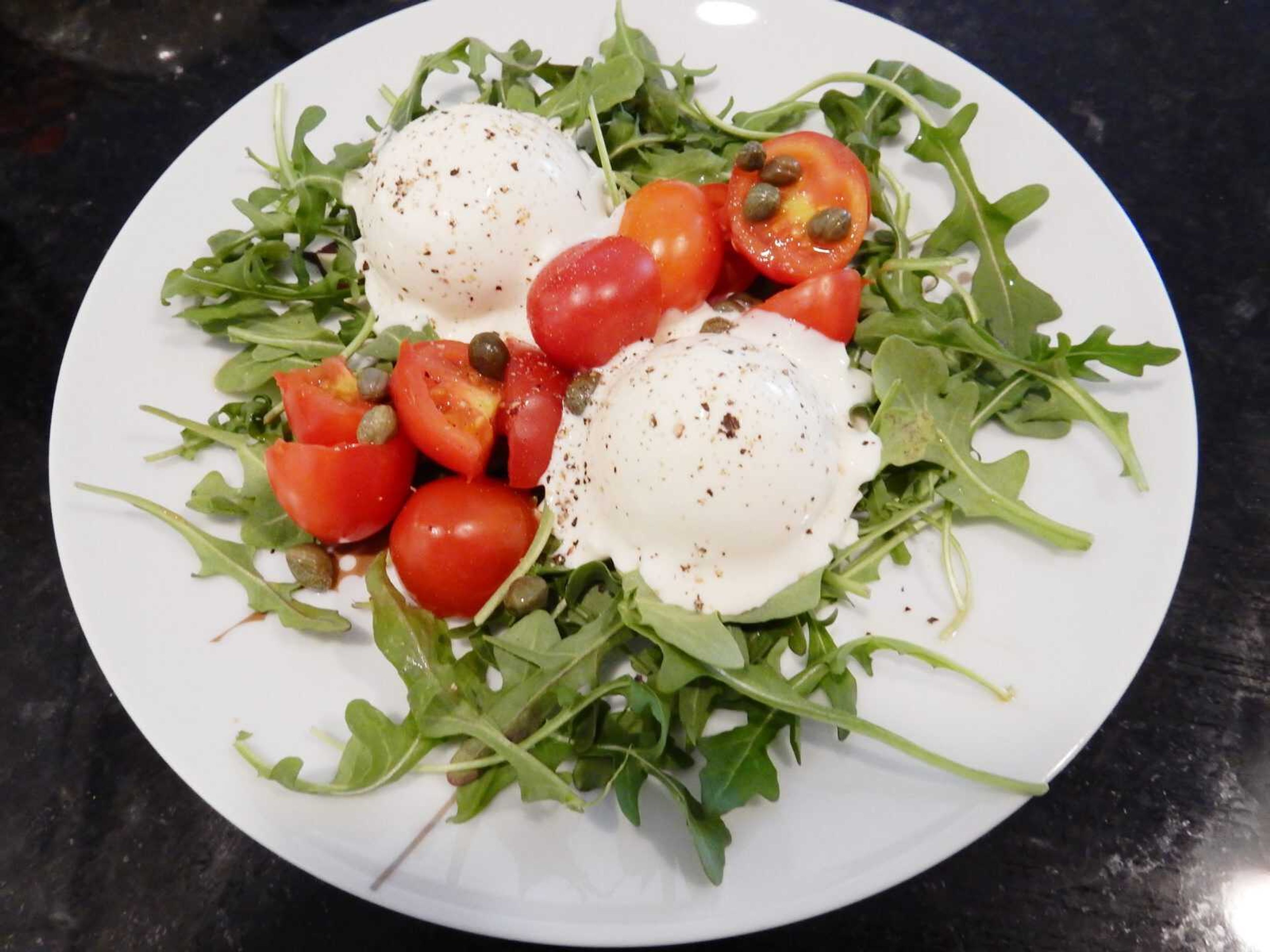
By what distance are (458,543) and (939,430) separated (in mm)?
864

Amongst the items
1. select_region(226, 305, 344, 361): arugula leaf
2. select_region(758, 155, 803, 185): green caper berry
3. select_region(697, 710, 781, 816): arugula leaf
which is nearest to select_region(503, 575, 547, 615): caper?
select_region(697, 710, 781, 816): arugula leaf

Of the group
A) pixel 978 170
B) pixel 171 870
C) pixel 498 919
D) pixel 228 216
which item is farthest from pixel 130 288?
pixel 978 170

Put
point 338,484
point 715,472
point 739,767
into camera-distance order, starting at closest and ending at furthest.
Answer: point 739,767
point 715,472
point 338,484

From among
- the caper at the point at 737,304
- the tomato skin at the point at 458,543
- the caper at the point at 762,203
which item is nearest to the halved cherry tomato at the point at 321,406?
the tomato skin at the point at 458,543

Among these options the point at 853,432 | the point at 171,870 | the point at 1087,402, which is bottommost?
the point at 171,870

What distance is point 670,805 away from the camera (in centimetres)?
135

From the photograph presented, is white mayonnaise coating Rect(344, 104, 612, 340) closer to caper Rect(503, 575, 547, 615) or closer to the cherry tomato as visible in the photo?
the cherry tomato

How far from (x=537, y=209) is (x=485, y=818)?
1119mm

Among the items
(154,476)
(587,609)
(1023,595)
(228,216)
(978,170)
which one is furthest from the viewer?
(228,216)

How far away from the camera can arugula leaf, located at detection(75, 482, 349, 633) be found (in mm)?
1496

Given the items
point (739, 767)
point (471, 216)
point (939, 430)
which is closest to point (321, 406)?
point (471, 216)

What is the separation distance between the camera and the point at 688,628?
4.49 feet

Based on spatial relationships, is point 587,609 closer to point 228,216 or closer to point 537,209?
point 537,209

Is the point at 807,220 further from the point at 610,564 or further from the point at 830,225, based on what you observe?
the point at 610,564
